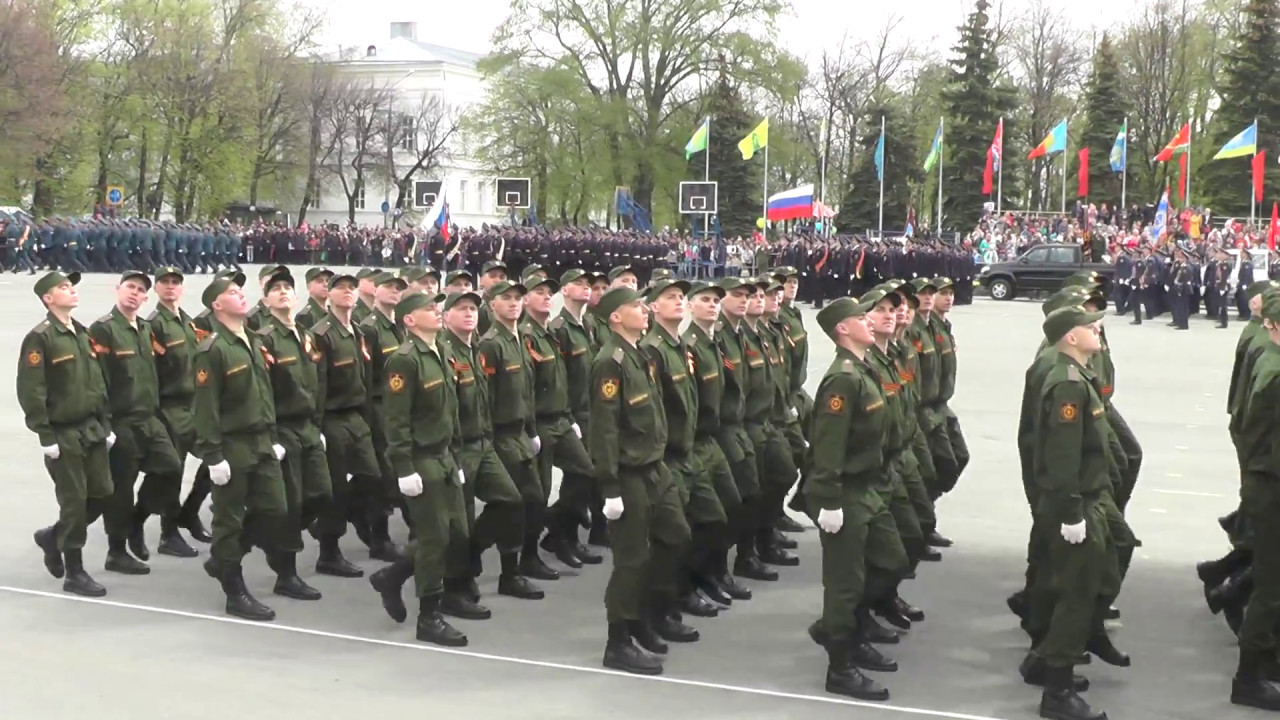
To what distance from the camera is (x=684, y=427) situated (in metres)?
8.45

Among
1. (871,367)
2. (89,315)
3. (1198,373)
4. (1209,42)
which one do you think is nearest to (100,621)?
(871,367)

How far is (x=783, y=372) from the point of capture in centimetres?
1027

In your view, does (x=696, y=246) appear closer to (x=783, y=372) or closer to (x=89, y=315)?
(x=89, y=315)

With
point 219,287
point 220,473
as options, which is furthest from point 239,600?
point 219,287

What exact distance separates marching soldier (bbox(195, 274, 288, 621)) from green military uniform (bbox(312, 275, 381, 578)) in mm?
886

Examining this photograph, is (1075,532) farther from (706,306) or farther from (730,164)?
(730,164)

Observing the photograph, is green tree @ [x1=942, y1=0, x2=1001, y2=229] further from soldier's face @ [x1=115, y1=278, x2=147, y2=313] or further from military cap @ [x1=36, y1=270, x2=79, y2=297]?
military cap @ [x1=36, y1=270, x2=79, y2=297]

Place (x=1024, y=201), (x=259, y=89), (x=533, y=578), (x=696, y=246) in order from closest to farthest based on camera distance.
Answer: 1. (x=533, y=578)
2. (x=696, y=246)
3. (x=259, y=89)
4. (x=1024, y=201)

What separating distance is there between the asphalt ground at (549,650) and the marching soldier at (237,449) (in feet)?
1.10

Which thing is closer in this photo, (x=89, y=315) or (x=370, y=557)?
(x=370, y=557)

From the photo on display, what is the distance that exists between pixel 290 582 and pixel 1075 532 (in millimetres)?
4613

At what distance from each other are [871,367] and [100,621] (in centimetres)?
442

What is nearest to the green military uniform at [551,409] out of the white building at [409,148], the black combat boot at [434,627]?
the black combat boot at [434,627]

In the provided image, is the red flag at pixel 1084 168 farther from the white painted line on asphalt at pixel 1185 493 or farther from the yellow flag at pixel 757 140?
the white painted line on asphalt at pixel 1185 493
